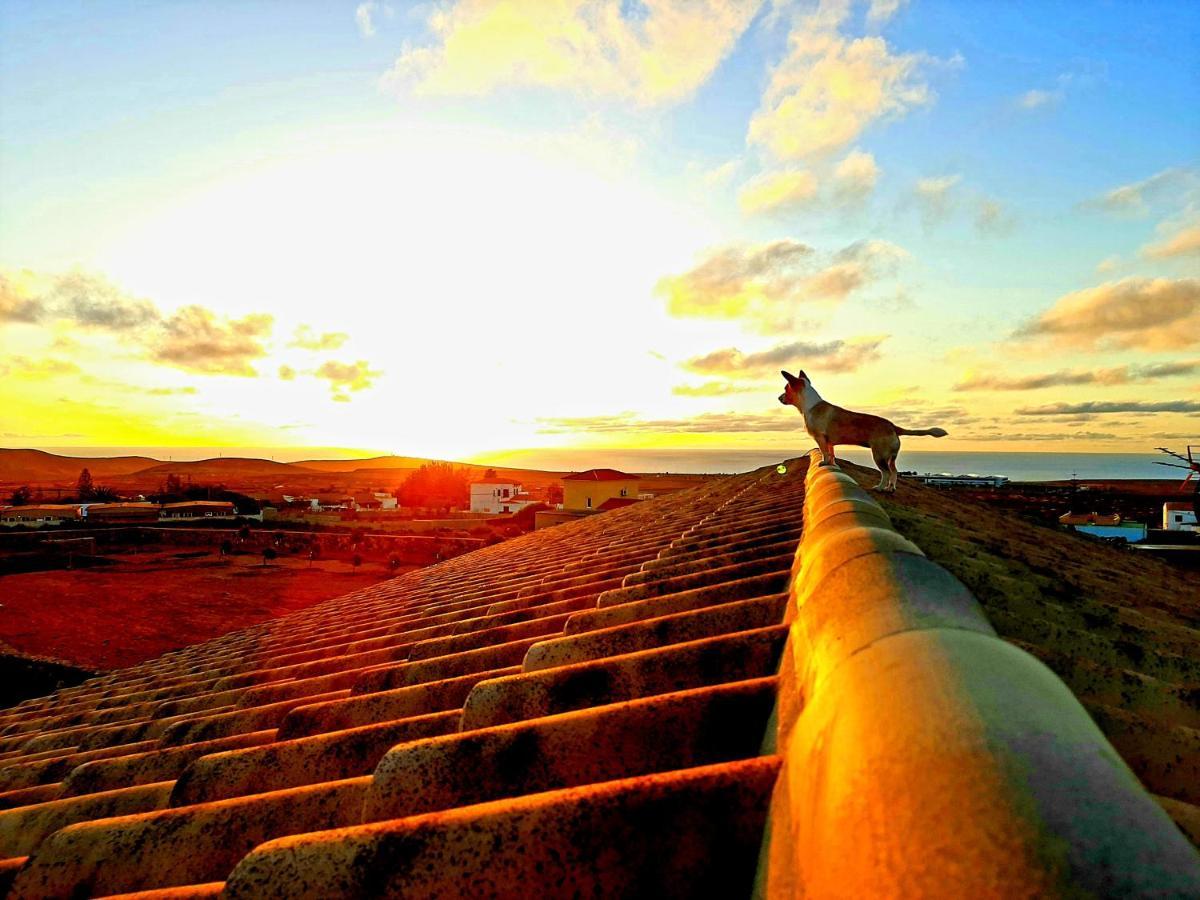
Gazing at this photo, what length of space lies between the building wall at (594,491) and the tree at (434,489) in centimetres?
3179

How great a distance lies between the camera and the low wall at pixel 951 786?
58cm

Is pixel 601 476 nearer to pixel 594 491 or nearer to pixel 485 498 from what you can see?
pixel 594 491

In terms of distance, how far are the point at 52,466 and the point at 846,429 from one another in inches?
8231

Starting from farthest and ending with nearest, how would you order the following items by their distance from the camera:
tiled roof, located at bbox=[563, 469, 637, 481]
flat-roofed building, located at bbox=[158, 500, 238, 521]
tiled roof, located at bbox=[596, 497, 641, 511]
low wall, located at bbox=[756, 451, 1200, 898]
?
flat-roofed building, located at bbox=[158, 500, 238, 521] < tiled roof, located at bbox=[563, 469, 637, 481] < tiled roof, located at bbox=[596, 497, 641, 511] < low wall, located at bbox=[756, 451, 1200, 898]

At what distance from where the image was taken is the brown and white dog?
6727mm

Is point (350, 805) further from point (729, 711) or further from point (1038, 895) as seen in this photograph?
point (1038, 895)

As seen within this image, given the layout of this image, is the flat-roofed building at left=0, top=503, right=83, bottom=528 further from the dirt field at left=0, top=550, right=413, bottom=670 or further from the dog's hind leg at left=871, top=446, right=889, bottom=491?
the dog's hind leg at left=871, top=446, right=889, bottom=491

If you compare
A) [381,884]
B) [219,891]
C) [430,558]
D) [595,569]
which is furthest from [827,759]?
[430,558]

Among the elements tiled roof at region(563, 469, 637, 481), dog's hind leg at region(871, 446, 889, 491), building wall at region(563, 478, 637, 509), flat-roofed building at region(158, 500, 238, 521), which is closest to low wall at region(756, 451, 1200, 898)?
dog's hind leg at region(871, 446, 889, 491)

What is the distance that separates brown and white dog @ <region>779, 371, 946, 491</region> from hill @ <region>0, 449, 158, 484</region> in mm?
174784

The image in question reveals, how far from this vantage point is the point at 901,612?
1.14m

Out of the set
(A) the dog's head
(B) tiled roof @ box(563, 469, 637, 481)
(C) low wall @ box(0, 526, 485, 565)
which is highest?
(A) the dog's head

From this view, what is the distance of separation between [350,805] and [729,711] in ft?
3.68

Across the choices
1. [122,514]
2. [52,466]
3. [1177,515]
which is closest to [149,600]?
[122,514]
